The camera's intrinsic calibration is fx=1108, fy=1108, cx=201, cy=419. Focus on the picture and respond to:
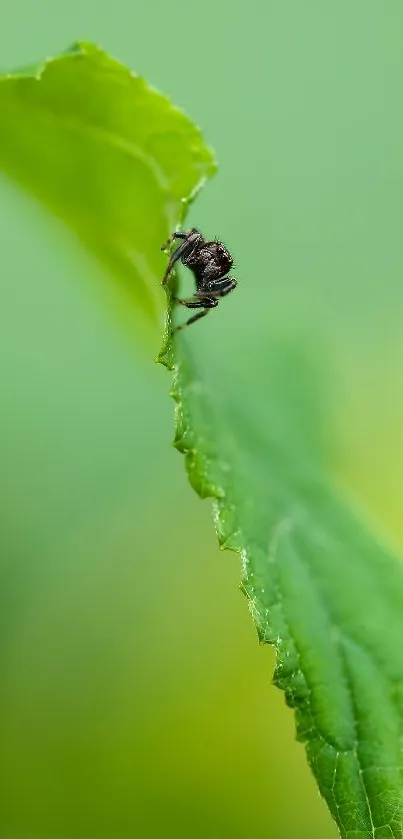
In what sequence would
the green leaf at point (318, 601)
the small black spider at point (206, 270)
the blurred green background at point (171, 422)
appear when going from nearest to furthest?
1. the green leaf at point (318, 601)
2. the small black spider at point (206, 270)
3. the blurred green background at point (171, 422)

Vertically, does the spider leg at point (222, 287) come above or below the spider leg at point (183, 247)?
above

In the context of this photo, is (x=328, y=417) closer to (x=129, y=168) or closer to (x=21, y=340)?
(x=21, y=340)

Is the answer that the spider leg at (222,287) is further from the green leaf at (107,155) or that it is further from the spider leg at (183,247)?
the green leaf at (107,155)

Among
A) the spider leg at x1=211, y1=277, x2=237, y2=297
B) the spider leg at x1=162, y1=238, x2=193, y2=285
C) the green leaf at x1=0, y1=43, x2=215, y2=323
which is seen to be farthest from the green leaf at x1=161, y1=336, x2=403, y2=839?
the spider leg at x1=211, y1=277, x2=237, y2=297

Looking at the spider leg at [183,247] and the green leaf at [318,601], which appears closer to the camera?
the green leaf at [318,601]

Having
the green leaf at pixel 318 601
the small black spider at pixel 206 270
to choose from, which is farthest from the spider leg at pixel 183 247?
the green leaf at pixel 318 601

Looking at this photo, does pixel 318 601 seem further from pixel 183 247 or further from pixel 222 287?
pixel 222 287

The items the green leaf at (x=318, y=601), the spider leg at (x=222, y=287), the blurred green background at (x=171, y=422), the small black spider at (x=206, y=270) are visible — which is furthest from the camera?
the blurred green background at (x=171, y=422)
